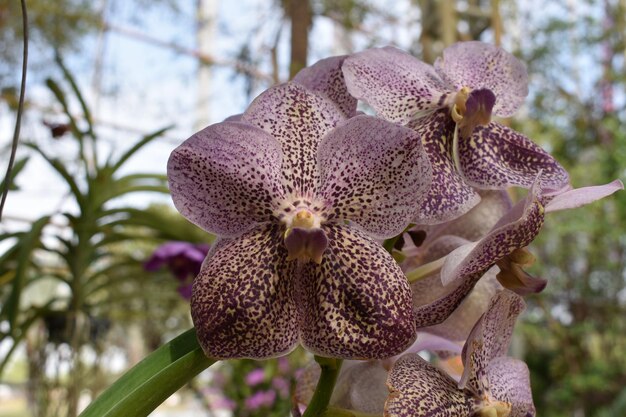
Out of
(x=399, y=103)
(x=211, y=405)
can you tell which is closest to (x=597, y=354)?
(x=211, y=405)

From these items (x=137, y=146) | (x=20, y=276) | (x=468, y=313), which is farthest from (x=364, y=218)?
(x=137, y=146)

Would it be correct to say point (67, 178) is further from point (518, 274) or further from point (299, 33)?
point (518, 274)

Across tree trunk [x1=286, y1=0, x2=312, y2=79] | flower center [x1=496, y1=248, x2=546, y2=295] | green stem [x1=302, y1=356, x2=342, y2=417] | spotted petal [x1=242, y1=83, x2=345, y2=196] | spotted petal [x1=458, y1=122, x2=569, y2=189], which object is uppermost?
spotted petal [x1=242, y1=83, x2=345, y2=196]

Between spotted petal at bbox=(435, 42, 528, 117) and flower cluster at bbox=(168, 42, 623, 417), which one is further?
spotted petal at bbox=(435, 42, 528, 117)

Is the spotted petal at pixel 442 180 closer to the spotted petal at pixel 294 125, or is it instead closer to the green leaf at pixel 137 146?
the spotted petal at pixel 294 125

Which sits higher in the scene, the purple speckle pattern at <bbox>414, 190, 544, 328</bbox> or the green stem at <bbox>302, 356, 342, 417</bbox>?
the purple speckle pattern at <bbox>414, 190, 544, 328</bbox>

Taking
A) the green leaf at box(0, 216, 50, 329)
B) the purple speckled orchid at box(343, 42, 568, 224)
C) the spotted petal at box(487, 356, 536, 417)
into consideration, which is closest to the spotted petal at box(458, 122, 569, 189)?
the purple speckled orchid at box(343, 42, 568, 224)

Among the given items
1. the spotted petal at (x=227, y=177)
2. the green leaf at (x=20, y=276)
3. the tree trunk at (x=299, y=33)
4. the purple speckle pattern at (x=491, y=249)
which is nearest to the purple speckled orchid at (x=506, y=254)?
the purple speckle pattern at (x=491, y=249)

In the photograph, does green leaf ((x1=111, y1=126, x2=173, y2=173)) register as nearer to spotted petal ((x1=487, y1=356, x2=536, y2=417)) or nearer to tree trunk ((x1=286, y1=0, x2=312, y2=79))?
tree trunk ((x1=286, y1=0, x2=312, y2=79))
